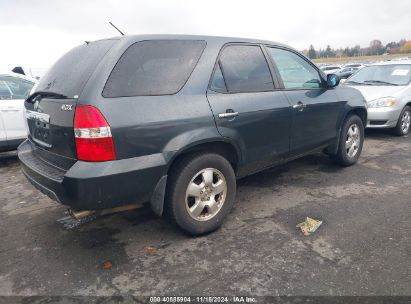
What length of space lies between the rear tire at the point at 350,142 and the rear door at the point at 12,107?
16.7ft

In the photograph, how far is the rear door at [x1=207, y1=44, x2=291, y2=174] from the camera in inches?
120

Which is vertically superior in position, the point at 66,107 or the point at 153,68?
the point at 153,68

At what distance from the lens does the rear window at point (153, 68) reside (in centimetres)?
252

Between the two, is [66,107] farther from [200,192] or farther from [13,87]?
[13,87]

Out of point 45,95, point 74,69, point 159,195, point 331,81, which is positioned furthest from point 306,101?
point 45,95

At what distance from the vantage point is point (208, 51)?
10.0 feet

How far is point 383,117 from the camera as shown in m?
6.66

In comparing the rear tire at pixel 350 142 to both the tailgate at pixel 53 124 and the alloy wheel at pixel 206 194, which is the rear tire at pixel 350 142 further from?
the tailgate at pixel 53 124

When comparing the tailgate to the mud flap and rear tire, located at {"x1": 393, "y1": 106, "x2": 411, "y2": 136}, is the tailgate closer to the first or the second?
the mud flap

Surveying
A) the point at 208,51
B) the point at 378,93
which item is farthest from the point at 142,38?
the point at 378,93

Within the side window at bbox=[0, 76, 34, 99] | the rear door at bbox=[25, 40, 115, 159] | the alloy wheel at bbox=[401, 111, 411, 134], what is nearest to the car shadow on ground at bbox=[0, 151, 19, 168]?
the side window at bbox=[0, 76, 34, 99]

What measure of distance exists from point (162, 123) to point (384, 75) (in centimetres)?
681

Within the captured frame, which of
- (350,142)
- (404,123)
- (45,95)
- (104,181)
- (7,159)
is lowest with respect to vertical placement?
(7,159)

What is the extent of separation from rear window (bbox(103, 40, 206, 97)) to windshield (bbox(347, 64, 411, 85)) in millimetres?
5990
